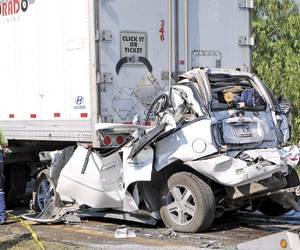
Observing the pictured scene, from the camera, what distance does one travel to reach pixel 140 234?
322 inches

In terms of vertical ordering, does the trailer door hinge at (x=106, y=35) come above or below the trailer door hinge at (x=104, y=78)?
above

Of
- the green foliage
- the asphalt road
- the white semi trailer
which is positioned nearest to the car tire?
the white semi trailer

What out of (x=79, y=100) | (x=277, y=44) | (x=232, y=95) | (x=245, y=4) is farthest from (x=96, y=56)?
(x=277, y=44)

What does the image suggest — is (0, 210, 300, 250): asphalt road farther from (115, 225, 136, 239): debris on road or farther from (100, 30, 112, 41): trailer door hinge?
(100, 30, 112, 41): trailer door hinge

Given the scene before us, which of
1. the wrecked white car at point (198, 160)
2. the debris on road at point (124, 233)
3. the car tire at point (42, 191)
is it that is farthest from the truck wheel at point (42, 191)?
the debris on road at point (124, 233)

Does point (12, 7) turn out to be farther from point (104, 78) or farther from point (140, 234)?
point (140, 234)

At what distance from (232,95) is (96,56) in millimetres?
1924

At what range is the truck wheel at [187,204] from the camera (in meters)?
7.71

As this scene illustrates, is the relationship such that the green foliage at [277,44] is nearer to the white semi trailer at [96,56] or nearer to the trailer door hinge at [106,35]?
the white semi trailer at [96,56]

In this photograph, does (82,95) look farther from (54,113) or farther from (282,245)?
(282,245)

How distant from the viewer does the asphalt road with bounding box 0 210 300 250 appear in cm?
745

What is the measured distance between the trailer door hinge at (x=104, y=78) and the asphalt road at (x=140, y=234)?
6.60 feet

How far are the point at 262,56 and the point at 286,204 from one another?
12298mm

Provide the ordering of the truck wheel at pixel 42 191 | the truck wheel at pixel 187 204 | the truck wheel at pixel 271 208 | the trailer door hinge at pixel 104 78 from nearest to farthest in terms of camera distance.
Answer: the truck wheel at pixel 187 204, the trailer door hinge at pixel 104 78, the truck wheel at pixel 271 208, the truck wheel at pixel 42 191
